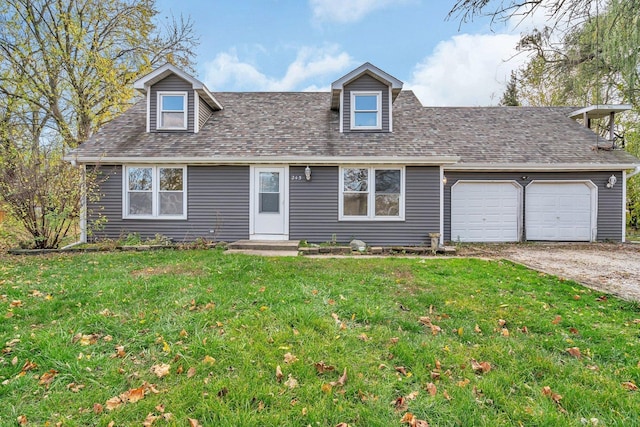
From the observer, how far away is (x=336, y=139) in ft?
33.9

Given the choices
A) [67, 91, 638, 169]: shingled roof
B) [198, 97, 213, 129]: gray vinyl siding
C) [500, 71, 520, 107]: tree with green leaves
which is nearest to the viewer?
[67, 91, 638, 169]: shingled roof

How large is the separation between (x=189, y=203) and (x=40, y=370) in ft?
24.7

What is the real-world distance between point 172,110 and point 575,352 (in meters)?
11.9

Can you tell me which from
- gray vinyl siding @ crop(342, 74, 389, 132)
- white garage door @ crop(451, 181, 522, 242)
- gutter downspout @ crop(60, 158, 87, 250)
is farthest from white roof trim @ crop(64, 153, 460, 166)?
white garage door @ crop(451, 181, 522, 242)

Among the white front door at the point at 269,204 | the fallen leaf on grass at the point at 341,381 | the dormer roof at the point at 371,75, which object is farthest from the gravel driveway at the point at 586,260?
the dormer roof at the point at 371,75

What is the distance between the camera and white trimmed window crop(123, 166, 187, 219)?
992cm

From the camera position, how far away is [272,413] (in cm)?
223

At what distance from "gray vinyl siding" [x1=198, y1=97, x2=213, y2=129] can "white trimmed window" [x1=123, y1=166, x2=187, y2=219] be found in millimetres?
2157

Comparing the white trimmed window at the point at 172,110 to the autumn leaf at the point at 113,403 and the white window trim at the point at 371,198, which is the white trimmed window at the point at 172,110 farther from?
the autumn leaf at the point at 113,403

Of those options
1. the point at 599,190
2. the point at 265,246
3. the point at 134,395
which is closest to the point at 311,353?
the point at 134,395

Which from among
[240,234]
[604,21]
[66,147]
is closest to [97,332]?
[240,234]

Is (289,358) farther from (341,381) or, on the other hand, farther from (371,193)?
(371,193)

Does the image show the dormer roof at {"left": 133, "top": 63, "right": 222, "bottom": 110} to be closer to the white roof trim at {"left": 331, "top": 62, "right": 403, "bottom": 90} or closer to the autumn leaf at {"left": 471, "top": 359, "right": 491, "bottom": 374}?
the white roof trim at {"left": 331, "top": 62, "right": 403, "bottom": 90}

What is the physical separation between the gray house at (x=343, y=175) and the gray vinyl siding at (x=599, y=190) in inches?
1.4
